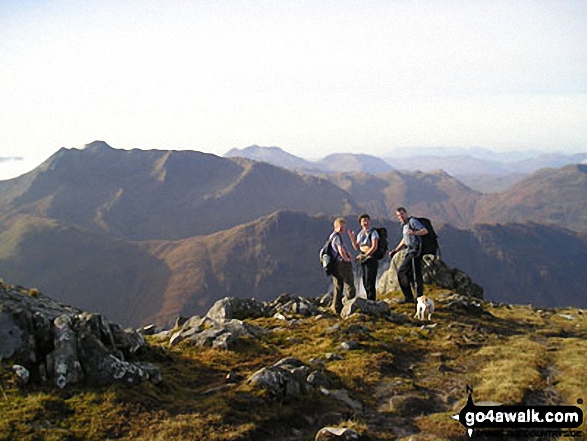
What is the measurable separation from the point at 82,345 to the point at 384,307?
14182mm

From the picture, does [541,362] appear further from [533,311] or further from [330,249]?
[533,311]

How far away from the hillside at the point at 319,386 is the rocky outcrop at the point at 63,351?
1.11 feet

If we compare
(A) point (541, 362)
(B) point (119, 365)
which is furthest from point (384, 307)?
(B) point (119, 365)

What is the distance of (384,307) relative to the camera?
22469 millimetres

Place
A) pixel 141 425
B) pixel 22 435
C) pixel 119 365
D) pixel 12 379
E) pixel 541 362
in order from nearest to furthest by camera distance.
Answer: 1. pixel 22 435
2. pixel 141 425
3. pixel 12 379
4. pixel 119 365
5. pixel 541 362

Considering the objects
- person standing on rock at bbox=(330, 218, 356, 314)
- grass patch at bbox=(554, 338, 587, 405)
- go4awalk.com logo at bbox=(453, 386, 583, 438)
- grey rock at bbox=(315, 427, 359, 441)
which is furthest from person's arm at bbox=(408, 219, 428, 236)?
grey rock at bbox=(315, 427, 359, 441)

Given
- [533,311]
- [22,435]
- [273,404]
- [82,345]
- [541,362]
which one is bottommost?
[533,311]

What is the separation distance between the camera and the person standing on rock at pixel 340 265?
21875mm

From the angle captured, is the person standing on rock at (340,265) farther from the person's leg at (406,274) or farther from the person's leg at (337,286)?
the person's leg at (406,274)

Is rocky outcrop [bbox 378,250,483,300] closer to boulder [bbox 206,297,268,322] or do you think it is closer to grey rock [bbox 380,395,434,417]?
boulder [bbox 206,297,268,322]

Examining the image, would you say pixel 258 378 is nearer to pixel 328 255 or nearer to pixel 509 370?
pixel 509 370

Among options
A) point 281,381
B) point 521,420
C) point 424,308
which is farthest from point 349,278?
point 521,420

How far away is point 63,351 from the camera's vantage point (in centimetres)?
1262

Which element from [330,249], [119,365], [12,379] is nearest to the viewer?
[12,379]
